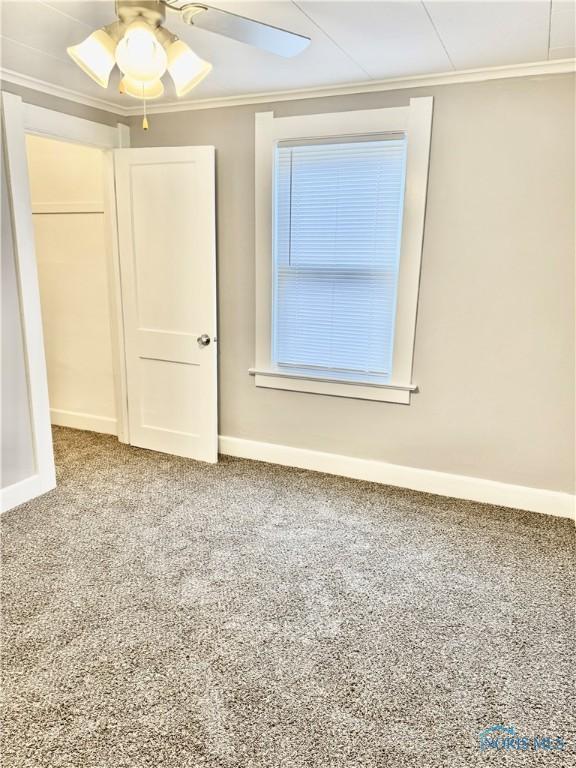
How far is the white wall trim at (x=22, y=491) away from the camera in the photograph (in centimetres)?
281

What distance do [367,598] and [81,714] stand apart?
3.83 feet

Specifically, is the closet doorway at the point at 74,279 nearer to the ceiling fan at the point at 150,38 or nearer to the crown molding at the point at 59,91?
the crown molding at the point at 59,91

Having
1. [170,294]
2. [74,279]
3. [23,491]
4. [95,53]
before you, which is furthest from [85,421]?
[95,53]

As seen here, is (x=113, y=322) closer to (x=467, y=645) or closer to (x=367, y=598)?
(x=367, y=598)

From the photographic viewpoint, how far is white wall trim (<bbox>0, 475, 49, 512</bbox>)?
281 centimetres

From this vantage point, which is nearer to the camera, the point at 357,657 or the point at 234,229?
the point at 357,657

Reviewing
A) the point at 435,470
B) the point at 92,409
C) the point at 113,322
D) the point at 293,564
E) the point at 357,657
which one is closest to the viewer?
the point at 357,657

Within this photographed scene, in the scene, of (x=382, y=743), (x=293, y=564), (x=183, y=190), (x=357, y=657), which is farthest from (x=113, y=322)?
(x=382, y=743)

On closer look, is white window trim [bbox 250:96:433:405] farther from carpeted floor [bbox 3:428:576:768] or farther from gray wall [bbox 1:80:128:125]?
gray wall [bbox 1:80:128:125]

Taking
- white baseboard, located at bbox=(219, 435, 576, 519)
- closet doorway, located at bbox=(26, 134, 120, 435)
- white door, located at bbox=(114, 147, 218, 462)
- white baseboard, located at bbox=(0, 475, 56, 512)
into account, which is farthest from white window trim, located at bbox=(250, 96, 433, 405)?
white baseboard, located at bbox=(0, 475, 56, 512)

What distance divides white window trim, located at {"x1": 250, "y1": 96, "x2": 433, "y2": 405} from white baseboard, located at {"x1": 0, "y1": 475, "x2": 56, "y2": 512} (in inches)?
58.2

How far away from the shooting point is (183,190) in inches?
125

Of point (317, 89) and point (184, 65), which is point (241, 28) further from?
point (317, 89)

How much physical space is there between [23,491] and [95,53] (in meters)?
2.34
